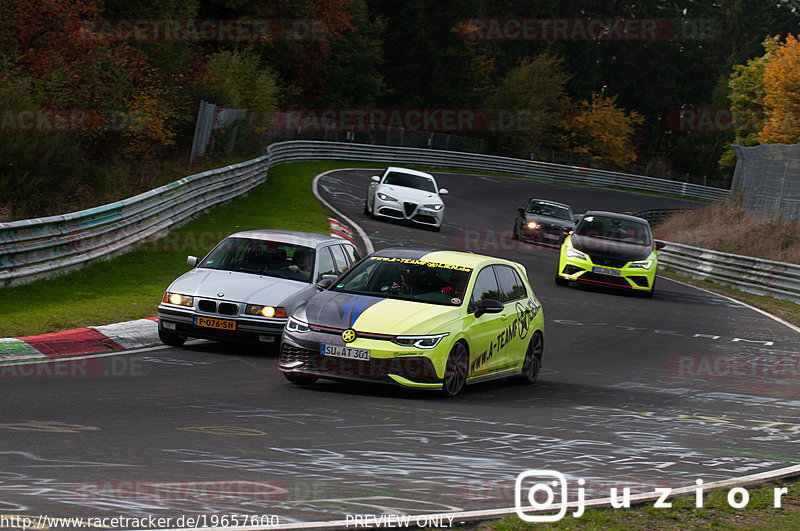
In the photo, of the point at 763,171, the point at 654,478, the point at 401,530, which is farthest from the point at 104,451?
the point at 763,171

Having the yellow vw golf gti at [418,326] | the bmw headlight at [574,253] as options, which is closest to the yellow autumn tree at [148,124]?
the bmw headlight at [574,253]

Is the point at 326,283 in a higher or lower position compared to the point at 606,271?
higher

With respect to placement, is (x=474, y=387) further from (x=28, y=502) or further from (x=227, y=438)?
(x=28, y=502)

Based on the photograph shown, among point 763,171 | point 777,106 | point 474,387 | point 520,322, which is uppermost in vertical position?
point 777,106

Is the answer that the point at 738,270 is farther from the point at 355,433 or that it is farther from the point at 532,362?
the point at 355,433

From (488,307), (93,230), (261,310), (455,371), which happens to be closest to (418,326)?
(455,371)

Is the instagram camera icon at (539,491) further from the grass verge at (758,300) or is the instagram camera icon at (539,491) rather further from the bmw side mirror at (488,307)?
the grass verge at (758,300)

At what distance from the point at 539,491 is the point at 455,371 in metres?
4.05

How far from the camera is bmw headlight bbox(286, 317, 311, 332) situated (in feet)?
33.4

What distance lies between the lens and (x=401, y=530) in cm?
533

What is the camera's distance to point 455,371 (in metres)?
10.4

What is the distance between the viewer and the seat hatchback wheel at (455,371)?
33.5 ft

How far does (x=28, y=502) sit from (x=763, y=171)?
32474 millimetres

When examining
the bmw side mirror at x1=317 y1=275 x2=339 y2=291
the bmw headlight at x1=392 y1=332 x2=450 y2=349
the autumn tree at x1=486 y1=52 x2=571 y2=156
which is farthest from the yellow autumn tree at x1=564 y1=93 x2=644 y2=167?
the bmw headlight at x1=392 y1=332 x2=450 y2=349
